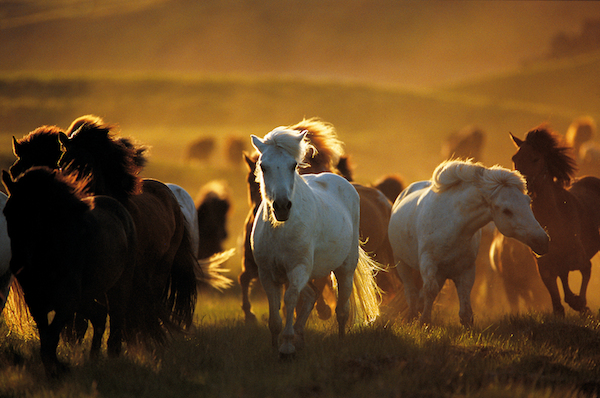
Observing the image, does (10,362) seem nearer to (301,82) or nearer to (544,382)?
(544,382)

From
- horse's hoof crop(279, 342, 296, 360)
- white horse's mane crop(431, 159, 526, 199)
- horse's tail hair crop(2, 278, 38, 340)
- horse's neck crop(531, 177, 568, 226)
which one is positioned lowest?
horse's tail hair crop(2, 278, 38, 340)

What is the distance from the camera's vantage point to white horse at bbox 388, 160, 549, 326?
19.5 feet

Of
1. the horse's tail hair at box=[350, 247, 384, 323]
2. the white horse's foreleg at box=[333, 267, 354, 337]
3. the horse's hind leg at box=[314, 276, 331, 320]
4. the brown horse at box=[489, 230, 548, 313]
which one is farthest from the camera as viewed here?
the brown horse at box=[489, 230, 548, 313]

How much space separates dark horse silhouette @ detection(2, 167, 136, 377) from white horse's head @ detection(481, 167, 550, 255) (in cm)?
407

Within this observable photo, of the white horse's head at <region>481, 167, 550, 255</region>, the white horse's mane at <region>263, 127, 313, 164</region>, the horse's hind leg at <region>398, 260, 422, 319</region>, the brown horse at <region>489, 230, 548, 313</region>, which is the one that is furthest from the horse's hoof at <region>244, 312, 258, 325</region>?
the brown horse at <region>489, 230, 548, 313</region>

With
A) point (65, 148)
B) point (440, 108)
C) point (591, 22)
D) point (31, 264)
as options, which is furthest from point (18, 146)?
point (591, 22)

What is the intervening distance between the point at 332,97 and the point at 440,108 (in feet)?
47.9

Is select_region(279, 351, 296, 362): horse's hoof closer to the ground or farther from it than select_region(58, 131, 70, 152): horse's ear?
closer to the ground

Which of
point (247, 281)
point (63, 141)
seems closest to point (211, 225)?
point (247, 281)

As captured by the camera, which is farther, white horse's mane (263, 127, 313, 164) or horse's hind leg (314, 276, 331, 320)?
horse's hind leg (314, 276, 331, 320)

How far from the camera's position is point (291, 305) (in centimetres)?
483

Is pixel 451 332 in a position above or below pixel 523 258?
below

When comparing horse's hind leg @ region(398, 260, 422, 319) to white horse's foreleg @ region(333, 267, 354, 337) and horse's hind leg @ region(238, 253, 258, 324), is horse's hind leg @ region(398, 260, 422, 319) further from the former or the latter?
horse's hind leg @ region(238, 253, 258, 324)

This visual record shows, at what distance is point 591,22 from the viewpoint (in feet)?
386
